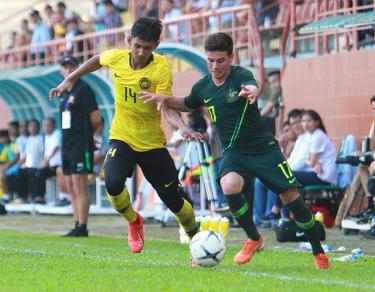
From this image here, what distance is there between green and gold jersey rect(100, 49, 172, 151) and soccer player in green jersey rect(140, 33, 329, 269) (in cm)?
88

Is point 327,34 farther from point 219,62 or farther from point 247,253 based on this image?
point 247,253

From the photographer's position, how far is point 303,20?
61.2ft

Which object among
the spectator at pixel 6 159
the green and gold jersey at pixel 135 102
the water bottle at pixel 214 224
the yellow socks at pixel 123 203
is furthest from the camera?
the spectator at pixel 6 159

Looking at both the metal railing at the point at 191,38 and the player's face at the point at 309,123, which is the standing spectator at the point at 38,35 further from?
the player's face at the point at 309,123

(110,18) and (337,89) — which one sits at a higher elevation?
(110,18)

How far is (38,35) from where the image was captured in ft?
91.0

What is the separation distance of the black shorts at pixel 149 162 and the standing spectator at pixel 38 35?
16136 mm

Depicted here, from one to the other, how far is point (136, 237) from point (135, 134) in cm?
99

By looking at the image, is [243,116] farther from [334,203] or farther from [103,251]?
[334,203]

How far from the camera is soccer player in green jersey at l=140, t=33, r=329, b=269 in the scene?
10.0 meters

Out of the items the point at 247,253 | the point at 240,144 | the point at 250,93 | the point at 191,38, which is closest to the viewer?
the point at 250,93

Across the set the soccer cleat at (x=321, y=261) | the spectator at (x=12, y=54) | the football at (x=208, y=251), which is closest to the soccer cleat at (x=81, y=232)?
the football at (x=208, y=251)

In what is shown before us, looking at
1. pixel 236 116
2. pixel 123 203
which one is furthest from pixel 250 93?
pixel 123 203

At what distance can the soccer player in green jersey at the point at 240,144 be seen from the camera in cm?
1003
